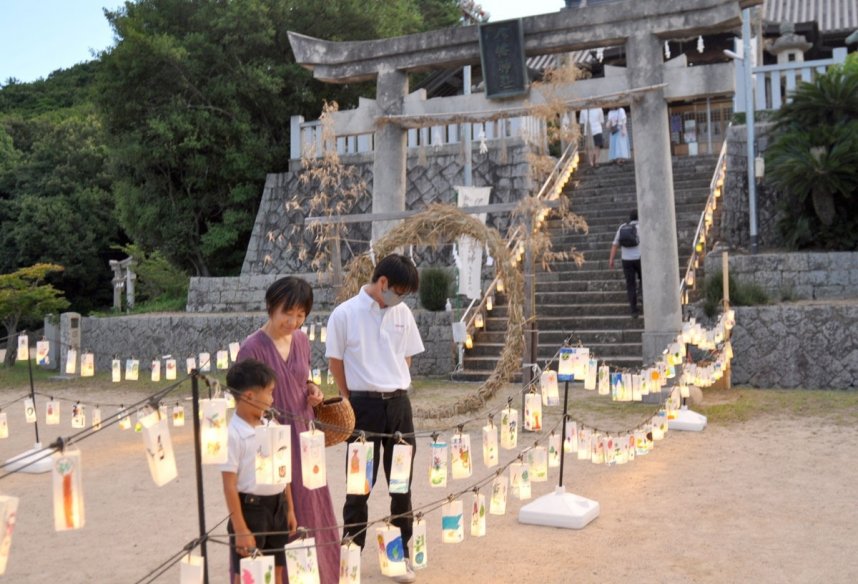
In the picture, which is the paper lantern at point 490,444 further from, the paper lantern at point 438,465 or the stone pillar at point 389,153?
the stone pillar at point 389,153

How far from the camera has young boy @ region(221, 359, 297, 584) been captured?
3.32 m

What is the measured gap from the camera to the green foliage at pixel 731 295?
38.7 feet

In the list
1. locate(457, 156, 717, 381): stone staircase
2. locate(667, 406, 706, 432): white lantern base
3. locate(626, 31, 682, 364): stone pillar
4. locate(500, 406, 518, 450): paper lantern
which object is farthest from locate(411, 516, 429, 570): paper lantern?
locate(457, 156, 717, 381): stone staircase

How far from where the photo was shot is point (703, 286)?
1247 centimetres

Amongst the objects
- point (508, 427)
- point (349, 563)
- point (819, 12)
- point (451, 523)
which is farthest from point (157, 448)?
point (819, 12)

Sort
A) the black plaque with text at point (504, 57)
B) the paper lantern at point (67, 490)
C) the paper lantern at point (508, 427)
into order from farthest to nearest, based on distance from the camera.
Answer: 1. the black plaque with text at point (504, 57)
2. the paper lantern at point (508, 427)
3. the paper lantern at point (67, 490)

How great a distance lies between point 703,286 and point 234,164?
1173cm

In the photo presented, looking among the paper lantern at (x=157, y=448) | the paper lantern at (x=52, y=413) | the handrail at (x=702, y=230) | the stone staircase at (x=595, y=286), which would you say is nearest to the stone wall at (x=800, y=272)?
the handrail at (x=702, y=230)

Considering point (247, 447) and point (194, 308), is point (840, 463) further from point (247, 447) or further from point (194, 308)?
point (194, 308)

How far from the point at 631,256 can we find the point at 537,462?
23.9 feet

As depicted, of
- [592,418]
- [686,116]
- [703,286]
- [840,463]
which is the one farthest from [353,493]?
[686,116]

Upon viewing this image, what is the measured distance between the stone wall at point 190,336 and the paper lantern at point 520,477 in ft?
26.7

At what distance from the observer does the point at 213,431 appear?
11.3ft

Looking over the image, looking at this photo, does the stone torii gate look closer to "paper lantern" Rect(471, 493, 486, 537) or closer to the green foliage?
the green foliage
